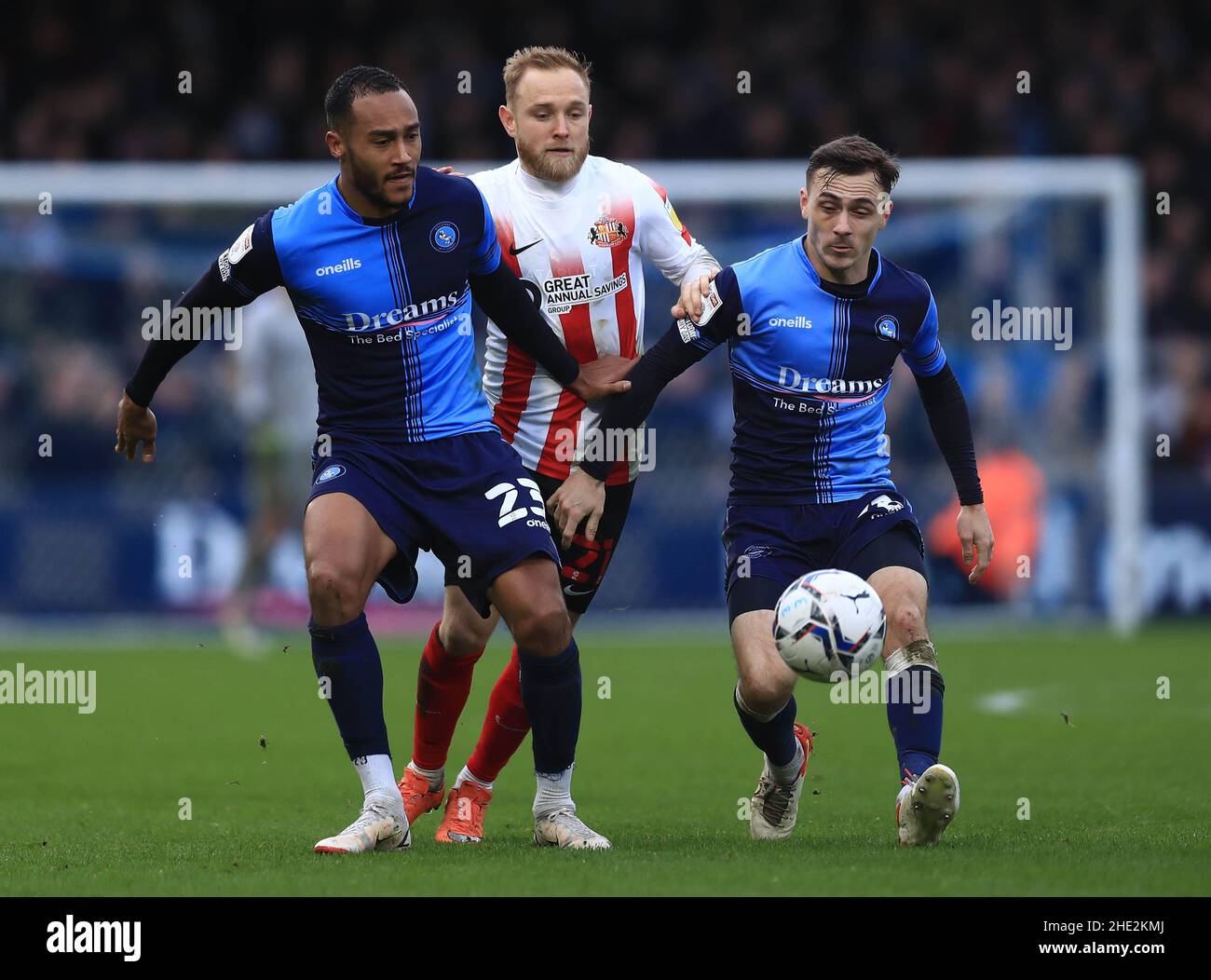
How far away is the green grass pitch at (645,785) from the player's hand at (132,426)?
124 cm

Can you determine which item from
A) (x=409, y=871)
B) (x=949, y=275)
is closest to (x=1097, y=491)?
(x=949, y=275)

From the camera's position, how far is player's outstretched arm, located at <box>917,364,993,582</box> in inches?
235

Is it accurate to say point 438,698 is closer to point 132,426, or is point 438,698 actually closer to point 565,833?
point 565,833

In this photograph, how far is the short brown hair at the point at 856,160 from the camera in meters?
5.73

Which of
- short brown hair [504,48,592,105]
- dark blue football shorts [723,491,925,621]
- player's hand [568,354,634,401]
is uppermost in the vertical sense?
short brown hair [504,48,592,105]

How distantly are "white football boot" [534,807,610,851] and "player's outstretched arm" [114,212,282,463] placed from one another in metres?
1.72

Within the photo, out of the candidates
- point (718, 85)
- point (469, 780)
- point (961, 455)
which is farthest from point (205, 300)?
point (718, 85)

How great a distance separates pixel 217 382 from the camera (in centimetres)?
1441

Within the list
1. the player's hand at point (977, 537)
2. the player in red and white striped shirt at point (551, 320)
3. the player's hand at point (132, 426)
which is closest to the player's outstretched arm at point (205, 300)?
the player's hand at point (132, 426)

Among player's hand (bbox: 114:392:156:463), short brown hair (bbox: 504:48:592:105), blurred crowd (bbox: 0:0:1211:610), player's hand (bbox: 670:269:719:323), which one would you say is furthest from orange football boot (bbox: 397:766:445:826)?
blurred crowd (bbox: 0:0:1211:610)

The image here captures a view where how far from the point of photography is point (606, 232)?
6.20 metres

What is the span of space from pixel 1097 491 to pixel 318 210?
9686 mm

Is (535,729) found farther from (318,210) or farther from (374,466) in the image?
(318,210)

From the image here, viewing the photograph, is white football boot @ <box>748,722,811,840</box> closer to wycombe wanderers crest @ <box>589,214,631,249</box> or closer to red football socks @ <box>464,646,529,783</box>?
red football socks @ <box>464,646,529,783</box>
